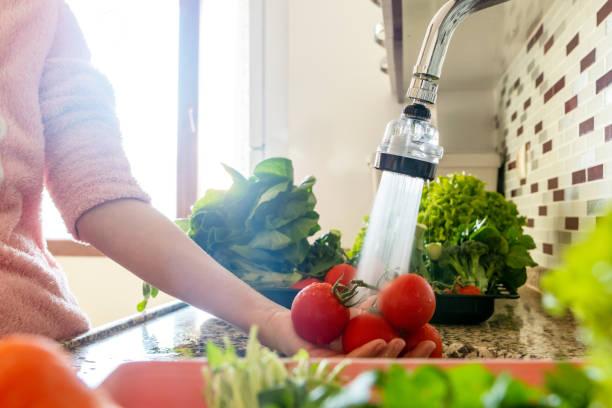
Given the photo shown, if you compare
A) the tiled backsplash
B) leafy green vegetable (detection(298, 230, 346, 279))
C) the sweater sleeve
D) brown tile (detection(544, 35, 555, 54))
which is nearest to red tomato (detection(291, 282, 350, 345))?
the sweater sleeve

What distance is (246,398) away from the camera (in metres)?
0.21

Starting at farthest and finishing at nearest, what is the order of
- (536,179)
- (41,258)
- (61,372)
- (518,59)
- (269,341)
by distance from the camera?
(518,59)
(536,179)
(41,258)
(269,341)
(61,372)

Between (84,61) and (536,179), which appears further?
(536,179)

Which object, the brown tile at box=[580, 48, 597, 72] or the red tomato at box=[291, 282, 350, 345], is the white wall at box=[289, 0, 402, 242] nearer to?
the brown tile at box=[580, 48, 597, 72]

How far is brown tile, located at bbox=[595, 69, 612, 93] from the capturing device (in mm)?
916

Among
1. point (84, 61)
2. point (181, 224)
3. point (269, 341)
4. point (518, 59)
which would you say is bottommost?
point (269, 341)

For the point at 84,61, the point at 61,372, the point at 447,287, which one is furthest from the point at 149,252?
the point at 61,372

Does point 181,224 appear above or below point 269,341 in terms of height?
above

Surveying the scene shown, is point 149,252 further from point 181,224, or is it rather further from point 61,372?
point 61,372

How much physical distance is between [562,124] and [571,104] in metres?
0.08

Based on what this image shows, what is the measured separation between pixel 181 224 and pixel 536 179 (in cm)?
79

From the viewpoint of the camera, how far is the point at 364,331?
2.22 ft

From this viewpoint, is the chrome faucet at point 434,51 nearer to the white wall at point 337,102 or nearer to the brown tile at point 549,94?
the brown tile at point 549,94

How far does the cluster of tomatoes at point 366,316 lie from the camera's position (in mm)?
664
